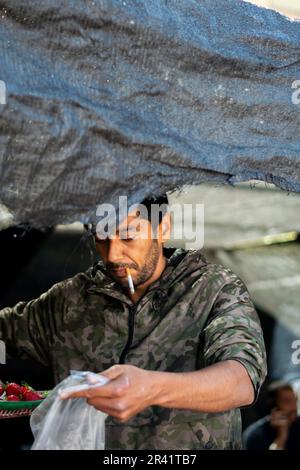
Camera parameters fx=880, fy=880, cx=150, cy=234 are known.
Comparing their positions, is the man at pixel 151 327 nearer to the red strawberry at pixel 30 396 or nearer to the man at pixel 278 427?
the red strawberry at pixel 30 396

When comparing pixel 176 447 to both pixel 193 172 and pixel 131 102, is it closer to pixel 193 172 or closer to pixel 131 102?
pixel 193 172

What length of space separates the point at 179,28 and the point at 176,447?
56.8 inches

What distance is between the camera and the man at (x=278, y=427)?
631cm

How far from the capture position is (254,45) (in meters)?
2.75

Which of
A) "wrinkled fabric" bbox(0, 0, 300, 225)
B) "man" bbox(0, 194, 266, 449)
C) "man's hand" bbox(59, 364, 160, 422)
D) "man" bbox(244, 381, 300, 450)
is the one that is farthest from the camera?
"man" bbox(244, 381, 300, 450)

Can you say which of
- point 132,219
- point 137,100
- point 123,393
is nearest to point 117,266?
point 132,219

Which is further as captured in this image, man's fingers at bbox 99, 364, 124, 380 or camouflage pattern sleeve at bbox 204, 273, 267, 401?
camouflage pattern sleeve at bbox 204, 273, 267, 401

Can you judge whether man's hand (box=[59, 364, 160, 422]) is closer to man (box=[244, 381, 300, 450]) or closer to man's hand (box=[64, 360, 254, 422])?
man's hand (box=[64, 360, 254, 422])

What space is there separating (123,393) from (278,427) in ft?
13.9

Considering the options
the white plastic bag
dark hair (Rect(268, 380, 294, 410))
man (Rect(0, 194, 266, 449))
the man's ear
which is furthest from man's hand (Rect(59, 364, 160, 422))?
dark hair (Rect(268, 380, 294, 410))

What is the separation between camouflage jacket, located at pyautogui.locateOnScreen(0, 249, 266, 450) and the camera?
3.05m

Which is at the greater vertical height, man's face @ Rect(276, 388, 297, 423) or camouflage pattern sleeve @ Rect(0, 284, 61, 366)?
camouflage pattern sleeve @ Rect(0, 284, 61, 366)

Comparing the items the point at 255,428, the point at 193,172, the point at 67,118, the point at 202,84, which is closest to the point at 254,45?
the point at 202,84

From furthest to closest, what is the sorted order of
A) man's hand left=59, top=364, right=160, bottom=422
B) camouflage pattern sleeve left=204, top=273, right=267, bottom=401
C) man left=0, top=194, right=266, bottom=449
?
1. man left=0, top=194, right=266, bottom=449
2. camouflage pattern sleeve left=204, top=273, right=267, bottom=401
3. man's hand left=59, top=364, right=160, bottom=422
